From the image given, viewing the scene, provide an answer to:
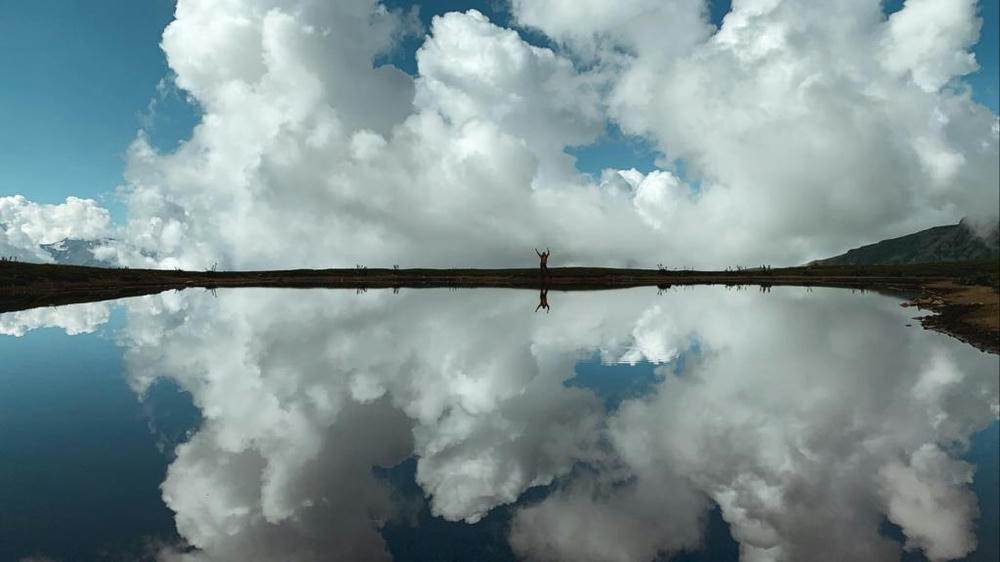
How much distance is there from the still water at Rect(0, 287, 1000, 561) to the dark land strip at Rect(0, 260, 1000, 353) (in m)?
37.3

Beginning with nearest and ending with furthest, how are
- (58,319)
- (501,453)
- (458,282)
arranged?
(501,453) < (58,319) < (458,282)

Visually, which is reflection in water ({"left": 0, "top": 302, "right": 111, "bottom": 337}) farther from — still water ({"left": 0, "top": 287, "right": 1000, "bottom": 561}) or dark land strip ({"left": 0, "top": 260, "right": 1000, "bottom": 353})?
still water ({"left": 0, "top": 287, "right": 1000, "bottom": 561})

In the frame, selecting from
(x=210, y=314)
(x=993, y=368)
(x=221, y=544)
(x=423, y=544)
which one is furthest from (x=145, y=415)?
(x=993, y=368)

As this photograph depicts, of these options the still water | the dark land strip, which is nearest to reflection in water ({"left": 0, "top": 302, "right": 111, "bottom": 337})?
the dark land strip

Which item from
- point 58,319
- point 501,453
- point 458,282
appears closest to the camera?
point 501,453

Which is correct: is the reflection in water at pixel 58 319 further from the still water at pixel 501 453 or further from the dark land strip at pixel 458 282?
the still water at pixel 501 453

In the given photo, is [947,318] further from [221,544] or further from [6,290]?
[6,290]

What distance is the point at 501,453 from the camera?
60.8ft

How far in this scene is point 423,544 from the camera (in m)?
12.7

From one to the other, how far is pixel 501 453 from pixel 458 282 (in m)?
150

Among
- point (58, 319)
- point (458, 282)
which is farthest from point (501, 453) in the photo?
point (458, 282)

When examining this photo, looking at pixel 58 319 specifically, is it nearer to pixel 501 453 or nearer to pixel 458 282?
pixel 501 453

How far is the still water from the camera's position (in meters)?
13.0

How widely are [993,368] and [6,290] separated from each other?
170653mm
